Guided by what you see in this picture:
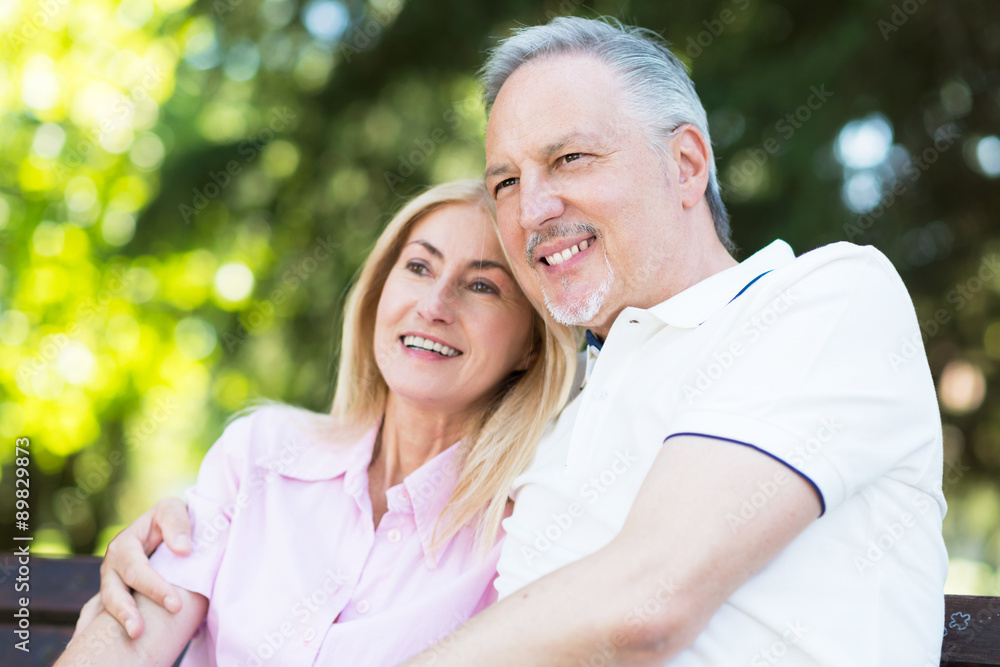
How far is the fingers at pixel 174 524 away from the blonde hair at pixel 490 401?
1.75 ft

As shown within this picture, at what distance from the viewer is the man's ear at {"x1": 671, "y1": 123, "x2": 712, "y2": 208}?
1967mm

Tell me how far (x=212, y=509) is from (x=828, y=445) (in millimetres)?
1576

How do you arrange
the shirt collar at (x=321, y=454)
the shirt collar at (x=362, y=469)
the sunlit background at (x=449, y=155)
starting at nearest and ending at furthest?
1. the shirt collar at (x=362, y=469)
2. the shirt collar at (x=321, y=454)
3. the sunlit background at (x=449, y=155)

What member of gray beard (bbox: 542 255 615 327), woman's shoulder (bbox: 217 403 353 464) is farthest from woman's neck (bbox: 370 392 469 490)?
gray beard (bbox: 542 255 615 327)

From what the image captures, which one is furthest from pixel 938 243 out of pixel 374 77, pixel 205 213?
pixel 205 213

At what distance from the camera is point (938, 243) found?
3852 millimetres

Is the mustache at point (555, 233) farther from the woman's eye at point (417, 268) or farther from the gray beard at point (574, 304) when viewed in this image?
the woman's eye at point (417, 268)

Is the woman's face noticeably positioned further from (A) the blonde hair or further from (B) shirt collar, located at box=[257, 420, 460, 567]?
(B) shirt collar, located at box=[257, 420, 460, 567]

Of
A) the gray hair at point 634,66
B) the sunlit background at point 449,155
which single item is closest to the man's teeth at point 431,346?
the gray hair at point 634,66

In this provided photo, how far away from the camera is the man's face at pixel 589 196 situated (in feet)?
6.05

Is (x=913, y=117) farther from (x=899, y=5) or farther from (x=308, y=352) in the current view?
(x=308, y=352)

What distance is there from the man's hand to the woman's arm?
2 cm

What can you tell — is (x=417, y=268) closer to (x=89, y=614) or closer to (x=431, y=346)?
(x=431, y=346)

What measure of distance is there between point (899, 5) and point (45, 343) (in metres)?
6.87
